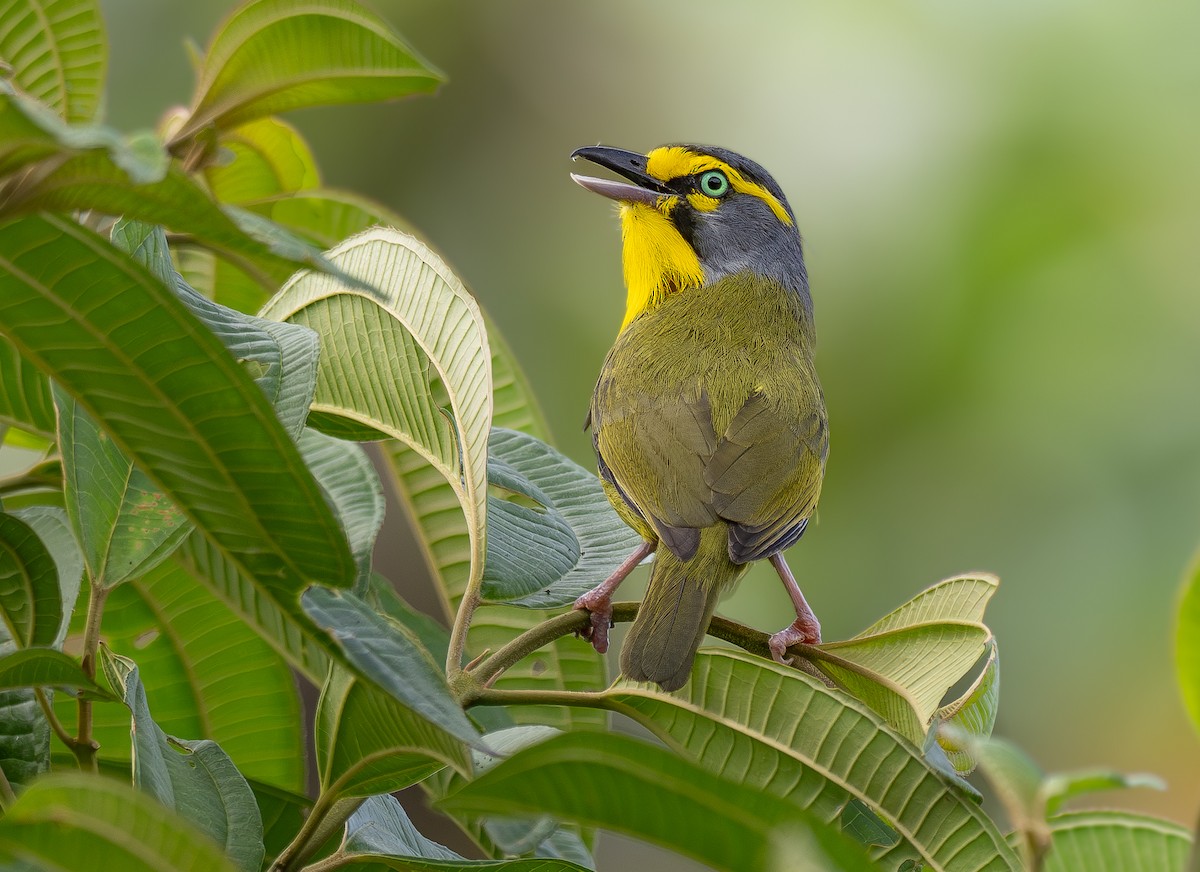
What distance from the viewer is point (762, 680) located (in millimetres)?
1472

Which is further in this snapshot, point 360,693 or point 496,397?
point 496,397

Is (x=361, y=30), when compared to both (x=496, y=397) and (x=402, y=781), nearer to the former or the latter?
(x=496, y=397)

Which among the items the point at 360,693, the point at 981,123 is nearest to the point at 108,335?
the point at 360,693

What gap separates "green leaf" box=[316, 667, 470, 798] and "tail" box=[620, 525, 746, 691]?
13.9 inches

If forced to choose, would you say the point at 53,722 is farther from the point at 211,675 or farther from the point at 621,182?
the point at 621,182

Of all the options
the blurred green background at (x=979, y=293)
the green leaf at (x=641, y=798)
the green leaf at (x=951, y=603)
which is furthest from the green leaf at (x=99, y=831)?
the blurred green background at (x=979, y=293)

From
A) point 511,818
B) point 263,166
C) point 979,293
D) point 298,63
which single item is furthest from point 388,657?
point 979,293

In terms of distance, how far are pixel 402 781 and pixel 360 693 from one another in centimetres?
11

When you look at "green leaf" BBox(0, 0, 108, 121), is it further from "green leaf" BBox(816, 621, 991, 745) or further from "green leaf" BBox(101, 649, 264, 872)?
"green leaf" BBox(816, 621, 991, 745)

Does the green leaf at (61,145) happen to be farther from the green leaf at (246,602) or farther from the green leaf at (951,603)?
the green leaf at (951,603)

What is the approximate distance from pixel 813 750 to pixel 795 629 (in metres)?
0.95

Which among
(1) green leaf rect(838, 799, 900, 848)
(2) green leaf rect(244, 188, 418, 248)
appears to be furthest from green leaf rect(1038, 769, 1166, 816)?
(2) green leaf rect(244, 188, 418, 248)

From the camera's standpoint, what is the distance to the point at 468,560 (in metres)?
2.07

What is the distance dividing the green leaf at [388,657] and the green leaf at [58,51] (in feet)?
4.12
